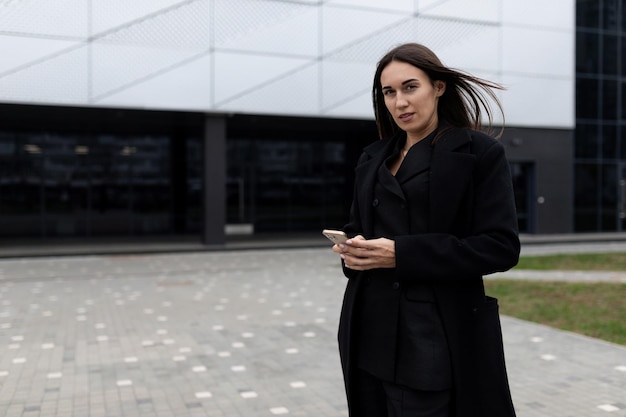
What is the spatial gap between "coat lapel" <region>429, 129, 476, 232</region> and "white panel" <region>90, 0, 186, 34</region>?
1718 centimetres

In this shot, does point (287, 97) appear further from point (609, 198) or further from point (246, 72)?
point (609, 198)

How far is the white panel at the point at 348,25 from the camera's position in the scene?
19.8 metres

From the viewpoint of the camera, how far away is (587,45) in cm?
2452

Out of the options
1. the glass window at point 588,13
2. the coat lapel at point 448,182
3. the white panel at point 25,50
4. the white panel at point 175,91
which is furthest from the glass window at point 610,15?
the coat lapel at point 448,182

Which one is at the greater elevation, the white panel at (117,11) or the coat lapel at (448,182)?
the white panel at (117,11)

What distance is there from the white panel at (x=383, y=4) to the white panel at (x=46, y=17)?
24.2 feet

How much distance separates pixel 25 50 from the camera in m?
16.8

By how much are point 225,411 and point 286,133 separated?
21.5 meters

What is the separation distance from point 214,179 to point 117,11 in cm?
550

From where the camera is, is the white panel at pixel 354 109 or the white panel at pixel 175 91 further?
the white panel at pixel 354 109

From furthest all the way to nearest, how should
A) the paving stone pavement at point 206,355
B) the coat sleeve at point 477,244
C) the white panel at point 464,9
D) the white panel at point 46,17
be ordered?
the white panel at point 464,9 → the white panel at point 46,17 → the paving stone pavement at point 206,355 → the coat sleeve at point 477,244

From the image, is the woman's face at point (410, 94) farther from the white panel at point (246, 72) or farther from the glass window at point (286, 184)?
the glass window at point (286, 184)

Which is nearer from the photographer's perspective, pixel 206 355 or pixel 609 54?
pixel 206 355

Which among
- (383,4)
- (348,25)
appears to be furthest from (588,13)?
(348,25)
